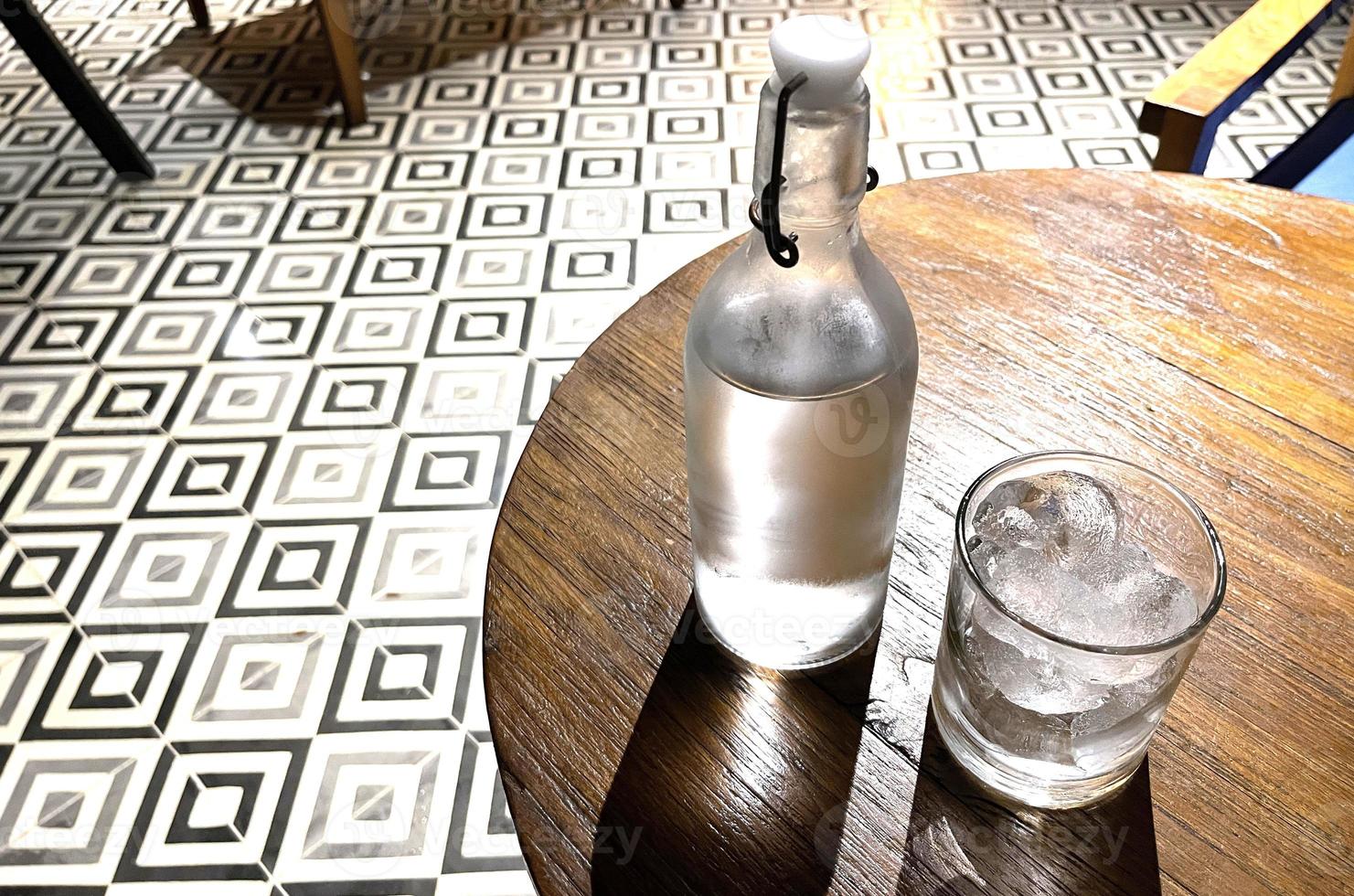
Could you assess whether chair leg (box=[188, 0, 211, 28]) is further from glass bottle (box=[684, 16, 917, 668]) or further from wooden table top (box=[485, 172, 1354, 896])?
glass bottle (box=[684, 16, 917, 668])

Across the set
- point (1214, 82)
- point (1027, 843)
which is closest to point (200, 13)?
point (1214, 82)

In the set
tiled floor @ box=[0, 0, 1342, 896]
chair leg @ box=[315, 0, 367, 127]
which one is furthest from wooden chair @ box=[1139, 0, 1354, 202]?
chair leg @ box=[315, 0, 367, 127]

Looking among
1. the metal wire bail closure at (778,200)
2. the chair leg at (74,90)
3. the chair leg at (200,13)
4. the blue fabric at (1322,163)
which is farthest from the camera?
the chair leg at (200,13)

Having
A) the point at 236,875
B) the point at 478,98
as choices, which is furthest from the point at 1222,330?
the point at 478,98

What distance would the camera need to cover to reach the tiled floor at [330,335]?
3.52 ft

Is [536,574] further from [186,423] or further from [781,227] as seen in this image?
[186,423]

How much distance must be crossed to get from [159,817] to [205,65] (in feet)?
5.71

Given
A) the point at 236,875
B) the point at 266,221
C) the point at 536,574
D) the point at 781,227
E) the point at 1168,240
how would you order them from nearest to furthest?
1. the point at 781,227
2. the point at 536,574
3. the point at 1168,240
4. the point at 236,875
5. the point at 266,221

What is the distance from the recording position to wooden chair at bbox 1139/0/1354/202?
2.99ft

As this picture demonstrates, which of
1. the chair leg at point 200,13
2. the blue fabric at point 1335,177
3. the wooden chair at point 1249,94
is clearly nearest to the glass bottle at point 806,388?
the wooden chair at point 1249,94

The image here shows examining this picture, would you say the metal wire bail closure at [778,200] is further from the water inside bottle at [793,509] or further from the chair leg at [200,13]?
the chair leg at [200,13]

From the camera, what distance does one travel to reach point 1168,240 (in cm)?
70

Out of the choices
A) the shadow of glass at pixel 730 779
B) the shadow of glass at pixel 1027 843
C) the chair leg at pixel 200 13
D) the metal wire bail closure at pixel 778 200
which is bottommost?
the chair leg at pixel 200 13

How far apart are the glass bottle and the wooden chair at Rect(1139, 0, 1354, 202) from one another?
1.96ft
